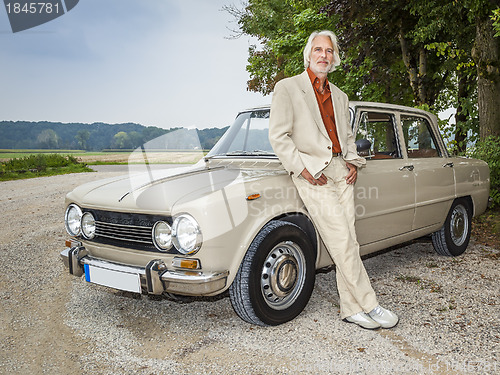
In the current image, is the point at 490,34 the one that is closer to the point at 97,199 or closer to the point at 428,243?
the point at 428,243

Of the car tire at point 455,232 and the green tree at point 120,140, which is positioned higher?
the green tree at point 120,140

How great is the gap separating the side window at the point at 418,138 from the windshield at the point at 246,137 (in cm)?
160

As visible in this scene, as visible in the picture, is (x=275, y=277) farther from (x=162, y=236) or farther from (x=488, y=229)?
(x=488, y=229)

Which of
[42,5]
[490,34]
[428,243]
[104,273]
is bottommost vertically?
[428,243]

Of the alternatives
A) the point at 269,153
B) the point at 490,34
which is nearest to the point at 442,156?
the point at 269,153

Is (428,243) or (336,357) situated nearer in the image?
(336,357)

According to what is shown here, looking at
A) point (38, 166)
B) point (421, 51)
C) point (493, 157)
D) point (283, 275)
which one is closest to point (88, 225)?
point (283, 275)

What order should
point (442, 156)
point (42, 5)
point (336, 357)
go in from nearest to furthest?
point (336, 357) < point (442, 156) < point (42, 5)

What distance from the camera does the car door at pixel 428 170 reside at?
188 inches

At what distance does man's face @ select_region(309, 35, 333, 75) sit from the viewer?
345 cm

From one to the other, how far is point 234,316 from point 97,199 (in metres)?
1.52

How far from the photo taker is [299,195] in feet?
11.5

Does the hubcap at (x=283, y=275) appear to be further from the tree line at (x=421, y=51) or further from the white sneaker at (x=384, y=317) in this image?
the tree line at (x=421, y=51)

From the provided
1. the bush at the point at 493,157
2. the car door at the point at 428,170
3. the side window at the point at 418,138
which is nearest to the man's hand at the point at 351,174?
the car door at the point at 428,170
